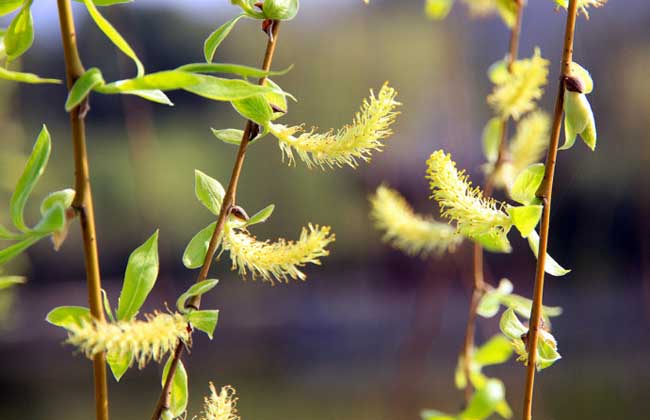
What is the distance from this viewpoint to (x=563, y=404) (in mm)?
3297

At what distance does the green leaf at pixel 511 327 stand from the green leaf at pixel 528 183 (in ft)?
0.17

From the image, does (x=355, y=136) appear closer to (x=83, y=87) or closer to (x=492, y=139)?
(x=83, y=87)

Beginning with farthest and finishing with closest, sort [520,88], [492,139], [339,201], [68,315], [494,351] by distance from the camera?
[339,201], [492,139], [520,88], [68,315], [494,351]

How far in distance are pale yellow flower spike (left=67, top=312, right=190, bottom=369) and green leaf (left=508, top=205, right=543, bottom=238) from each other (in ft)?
0.43

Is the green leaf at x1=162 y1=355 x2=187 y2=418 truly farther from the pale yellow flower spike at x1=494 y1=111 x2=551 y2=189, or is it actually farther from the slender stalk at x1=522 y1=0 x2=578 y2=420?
the pale yellow flower spike at x1=494 y1=111 x2=551 y2=189

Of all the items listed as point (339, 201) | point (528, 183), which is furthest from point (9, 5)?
point (339, 201)

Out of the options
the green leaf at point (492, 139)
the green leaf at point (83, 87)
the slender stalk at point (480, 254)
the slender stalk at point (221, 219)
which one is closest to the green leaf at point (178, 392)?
the slender stalk at point (221, 219)

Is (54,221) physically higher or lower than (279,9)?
lower

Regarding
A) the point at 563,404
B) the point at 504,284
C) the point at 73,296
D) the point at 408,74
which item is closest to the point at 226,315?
the point at 73,296

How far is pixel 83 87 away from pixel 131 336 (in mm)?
83

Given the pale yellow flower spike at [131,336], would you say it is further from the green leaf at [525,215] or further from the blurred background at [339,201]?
the blurred background at [339,201]

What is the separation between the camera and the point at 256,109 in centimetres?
25

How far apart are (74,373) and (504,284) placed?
4435mm

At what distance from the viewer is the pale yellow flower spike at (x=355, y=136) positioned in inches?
9.9
